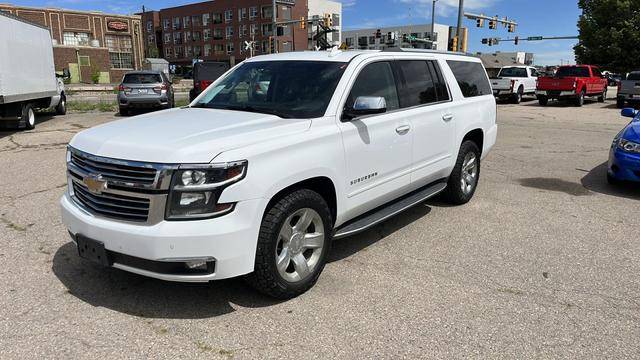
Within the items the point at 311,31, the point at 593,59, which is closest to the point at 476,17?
the point at 593,59

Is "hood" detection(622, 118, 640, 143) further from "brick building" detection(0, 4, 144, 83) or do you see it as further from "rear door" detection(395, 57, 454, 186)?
"brick building" detection(0, 4, 144, 83)

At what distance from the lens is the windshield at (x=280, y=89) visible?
4.13 metres

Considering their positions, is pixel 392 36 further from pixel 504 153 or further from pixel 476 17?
pixel 504 153

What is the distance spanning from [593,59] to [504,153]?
30.8 meters

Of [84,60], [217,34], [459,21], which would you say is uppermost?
[217,34]

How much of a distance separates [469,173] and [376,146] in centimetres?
253

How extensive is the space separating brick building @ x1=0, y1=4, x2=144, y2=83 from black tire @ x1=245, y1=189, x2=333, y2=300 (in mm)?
56832

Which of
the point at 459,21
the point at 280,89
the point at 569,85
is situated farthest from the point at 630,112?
the point at 459,21

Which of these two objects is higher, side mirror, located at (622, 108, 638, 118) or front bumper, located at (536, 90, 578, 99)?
side mirror, located at (622, 108, 638, 118)

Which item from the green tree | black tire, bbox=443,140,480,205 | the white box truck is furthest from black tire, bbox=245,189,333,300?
the green tree

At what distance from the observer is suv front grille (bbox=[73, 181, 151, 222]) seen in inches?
125

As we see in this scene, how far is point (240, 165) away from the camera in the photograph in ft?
10.4

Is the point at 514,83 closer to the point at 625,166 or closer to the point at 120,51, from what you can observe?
the point at 625,166

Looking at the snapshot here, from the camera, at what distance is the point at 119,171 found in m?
3.23
